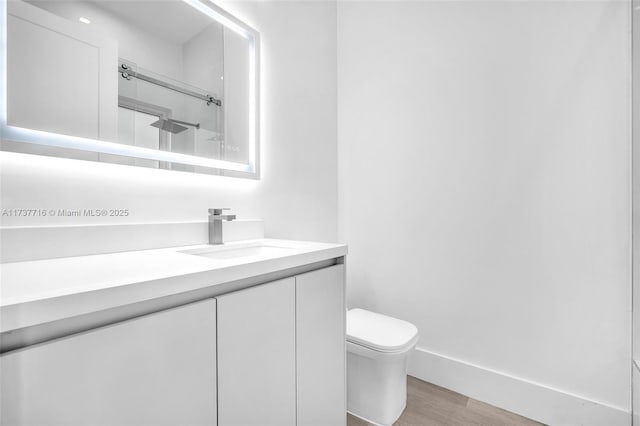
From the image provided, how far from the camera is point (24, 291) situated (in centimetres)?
51

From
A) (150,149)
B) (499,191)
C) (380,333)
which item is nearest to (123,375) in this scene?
(150,149)

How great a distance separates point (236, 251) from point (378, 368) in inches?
35.1

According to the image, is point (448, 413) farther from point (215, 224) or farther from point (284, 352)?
point (215, 224)

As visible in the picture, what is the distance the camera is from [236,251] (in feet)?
4.18

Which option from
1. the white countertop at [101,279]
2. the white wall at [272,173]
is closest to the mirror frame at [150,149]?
the white wall at [272,173]

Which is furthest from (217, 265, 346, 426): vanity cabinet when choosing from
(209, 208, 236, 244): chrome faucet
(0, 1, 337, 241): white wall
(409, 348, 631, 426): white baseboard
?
(409, 348, 631, 426): white baseboard

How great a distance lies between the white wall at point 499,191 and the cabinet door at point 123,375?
1.45m

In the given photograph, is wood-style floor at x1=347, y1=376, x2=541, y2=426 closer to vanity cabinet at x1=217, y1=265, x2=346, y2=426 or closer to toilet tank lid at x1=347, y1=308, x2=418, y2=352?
toilet tank lid at x1=347, y1=308, x2=418, y2=352

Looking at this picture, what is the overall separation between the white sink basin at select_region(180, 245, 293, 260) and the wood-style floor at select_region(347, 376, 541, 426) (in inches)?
38.1

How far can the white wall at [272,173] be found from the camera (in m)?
0.91

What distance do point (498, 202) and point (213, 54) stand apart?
62.9 inches

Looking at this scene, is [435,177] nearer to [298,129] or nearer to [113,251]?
[298,129]

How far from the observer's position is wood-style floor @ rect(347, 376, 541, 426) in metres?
1.45

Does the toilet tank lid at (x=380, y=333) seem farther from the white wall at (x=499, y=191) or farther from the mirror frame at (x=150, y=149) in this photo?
the mirror frame at (x=150, y=149)
